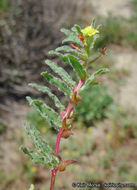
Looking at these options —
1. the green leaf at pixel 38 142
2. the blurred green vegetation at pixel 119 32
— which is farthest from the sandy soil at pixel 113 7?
the green leaf at pixel 38 142

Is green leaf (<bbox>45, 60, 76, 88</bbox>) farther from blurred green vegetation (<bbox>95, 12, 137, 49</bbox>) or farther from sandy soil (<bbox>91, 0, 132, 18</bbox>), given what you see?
sandy soil (<bbox>91, 0, 132, 18</bbox>)

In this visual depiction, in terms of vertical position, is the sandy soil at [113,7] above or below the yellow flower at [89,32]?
above

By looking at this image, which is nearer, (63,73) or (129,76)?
(63,73)

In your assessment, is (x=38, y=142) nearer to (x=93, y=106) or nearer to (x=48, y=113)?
(x=48, y=113)

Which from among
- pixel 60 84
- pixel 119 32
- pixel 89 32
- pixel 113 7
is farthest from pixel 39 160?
pixel 113 7

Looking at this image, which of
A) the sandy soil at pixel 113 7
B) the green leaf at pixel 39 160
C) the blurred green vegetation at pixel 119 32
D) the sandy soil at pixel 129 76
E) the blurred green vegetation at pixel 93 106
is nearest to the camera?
the green leaf at pixel 39 160

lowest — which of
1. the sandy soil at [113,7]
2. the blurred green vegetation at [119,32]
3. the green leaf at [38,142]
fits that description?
the green leaf at [38,142]

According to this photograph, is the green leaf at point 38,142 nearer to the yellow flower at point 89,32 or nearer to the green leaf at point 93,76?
the green leaf at point 93,76

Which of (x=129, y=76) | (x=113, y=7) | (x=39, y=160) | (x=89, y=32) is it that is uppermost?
(x=113, y=7)

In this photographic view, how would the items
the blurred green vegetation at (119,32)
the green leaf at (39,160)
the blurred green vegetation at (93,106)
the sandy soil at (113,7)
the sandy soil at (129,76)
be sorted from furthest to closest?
the sandy soil at (113,7), the blurred green vegetation at (119,32), the sandy soil at (129,76), the blurred green vegetation at (93,106), the green leaf at (39,160)
